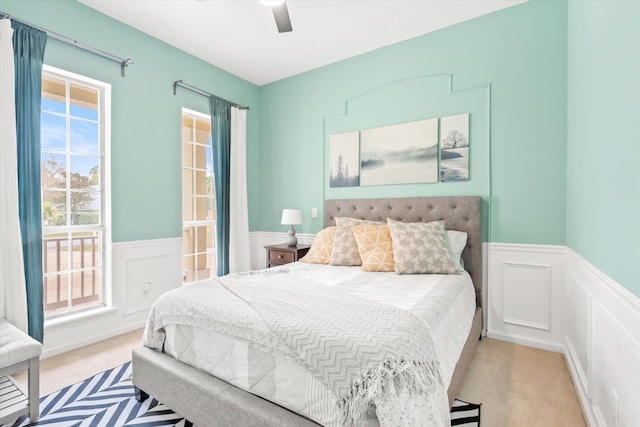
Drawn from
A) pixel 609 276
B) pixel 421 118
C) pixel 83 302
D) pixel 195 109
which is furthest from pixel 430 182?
pixel 83 302

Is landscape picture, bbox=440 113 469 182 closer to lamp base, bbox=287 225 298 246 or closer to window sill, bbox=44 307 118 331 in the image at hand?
lamp base, bbox=287 225 298 246

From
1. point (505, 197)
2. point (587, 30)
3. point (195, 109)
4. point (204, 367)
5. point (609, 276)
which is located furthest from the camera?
point (195, 109)

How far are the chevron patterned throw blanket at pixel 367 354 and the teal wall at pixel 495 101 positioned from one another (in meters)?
1.93

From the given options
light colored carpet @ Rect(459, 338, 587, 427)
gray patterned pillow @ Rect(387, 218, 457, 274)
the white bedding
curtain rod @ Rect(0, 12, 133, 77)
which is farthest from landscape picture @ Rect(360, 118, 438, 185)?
curtain rod @ Rect(0, 12, 133, 77)

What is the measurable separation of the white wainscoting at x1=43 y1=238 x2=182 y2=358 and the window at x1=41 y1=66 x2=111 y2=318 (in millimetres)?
143

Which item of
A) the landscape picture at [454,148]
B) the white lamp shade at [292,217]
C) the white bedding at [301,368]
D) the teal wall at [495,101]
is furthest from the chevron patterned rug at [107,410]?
the white lamp shade at [292,217]

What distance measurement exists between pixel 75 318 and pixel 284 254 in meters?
1.95

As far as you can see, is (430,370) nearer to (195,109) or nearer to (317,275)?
(317,275)

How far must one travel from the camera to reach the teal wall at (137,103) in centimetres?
262

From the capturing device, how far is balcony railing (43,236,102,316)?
2.73 metres

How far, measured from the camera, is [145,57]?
316 cm

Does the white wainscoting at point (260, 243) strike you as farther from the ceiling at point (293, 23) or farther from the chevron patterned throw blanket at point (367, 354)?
the chevron patterned throw blanket at point (367, 354)

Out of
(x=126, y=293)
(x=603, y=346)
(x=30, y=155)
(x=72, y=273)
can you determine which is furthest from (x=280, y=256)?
(x=603, y=346)

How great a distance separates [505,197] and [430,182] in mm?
666
